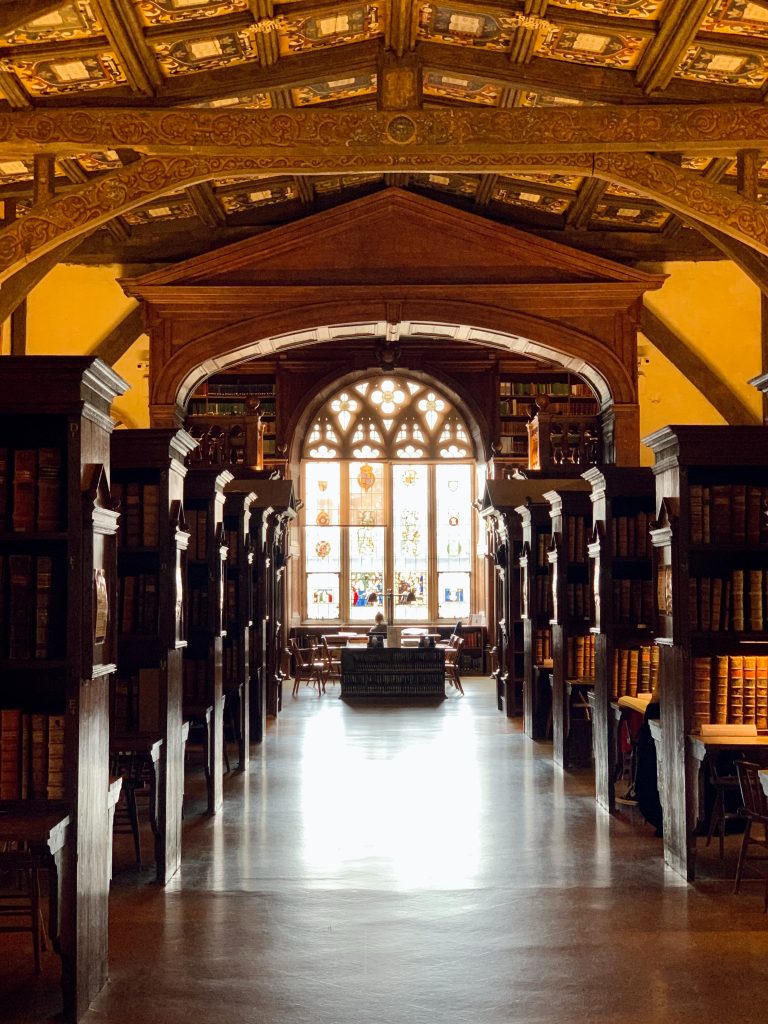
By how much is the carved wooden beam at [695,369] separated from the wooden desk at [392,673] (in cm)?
534

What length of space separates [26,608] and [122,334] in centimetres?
1141

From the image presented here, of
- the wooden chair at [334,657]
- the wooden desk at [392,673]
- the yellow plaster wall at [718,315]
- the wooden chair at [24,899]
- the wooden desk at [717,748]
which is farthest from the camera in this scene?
the wooden chair at [334,657]

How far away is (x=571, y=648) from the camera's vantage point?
1046cm

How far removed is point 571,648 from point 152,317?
7244 millimetres

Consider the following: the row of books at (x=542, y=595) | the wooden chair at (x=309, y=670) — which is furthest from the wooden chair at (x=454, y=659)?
the row of books at (x=542, y=595)

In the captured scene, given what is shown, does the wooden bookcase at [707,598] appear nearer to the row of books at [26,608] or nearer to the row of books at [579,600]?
the row of books at [26,608]

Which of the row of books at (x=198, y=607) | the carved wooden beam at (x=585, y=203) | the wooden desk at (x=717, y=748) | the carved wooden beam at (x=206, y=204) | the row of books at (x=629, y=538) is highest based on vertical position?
the carved wooden beam at (x=585, y=203)

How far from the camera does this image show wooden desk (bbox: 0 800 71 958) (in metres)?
4.10

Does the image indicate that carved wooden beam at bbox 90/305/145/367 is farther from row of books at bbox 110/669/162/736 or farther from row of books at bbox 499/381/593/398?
row of books at bbox 110/669/162/736

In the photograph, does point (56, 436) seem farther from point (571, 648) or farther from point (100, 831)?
point (571, 648)

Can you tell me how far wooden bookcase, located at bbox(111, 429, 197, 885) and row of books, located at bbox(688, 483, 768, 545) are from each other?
2.90 meters

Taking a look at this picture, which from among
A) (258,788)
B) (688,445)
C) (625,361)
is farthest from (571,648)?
(625,361)

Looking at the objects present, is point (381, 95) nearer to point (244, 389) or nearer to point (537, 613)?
point (537, 613)

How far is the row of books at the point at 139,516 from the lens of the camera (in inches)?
279
